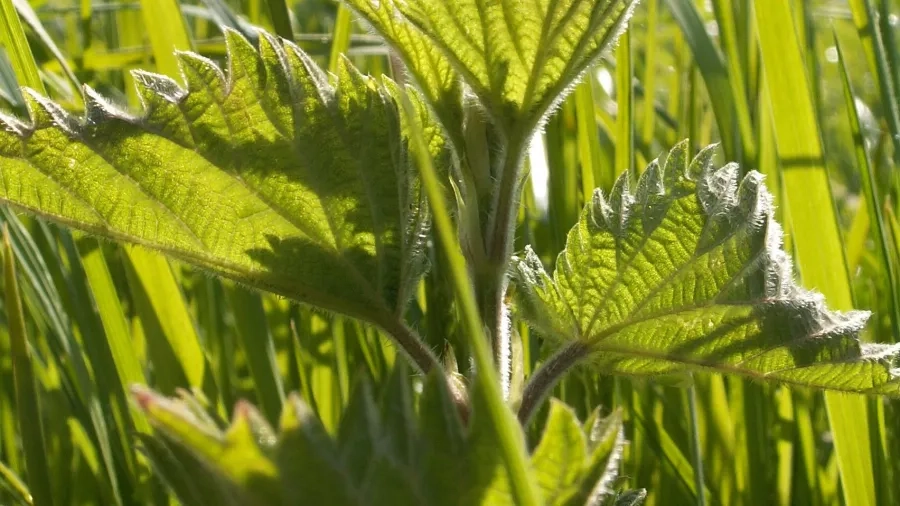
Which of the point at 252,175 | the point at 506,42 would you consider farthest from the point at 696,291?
the point at 252,175

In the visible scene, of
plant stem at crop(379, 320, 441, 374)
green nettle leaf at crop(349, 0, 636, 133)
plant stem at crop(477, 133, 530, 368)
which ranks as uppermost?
green nettle leaf at crop(349, 0, 636, 133)

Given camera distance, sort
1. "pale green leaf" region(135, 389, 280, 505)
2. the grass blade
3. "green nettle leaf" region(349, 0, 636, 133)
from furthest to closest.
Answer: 1. the grass blade
2. "green nettle leaf" region(349, 0, 636, 133)
3. "pale green leaf" region(135, 389, 280, 505)

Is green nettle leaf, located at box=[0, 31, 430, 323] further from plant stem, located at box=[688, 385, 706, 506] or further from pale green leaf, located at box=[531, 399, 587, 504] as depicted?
plant stem, located at box=[688, 385, 706, 506]

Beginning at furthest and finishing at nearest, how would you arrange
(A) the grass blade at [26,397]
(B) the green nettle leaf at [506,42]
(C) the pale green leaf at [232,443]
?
(A) the grass blade at [26,397] → (B) the green nettle leaf at [506,42] → (C) the pale green leaf at [232,443]

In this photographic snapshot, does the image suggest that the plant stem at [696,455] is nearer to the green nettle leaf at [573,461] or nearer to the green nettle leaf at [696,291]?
the green nettle leaf at [696,291]

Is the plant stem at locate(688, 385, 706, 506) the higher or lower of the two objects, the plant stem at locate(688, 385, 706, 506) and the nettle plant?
the lower

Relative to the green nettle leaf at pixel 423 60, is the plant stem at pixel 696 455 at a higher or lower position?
lower

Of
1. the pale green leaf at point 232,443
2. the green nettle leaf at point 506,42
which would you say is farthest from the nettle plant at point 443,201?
the pale green leaf at point 232,443

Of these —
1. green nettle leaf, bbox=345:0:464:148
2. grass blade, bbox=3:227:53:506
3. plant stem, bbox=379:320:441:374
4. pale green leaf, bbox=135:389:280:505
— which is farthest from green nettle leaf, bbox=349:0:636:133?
grass blade, bbox=3:227:53:506
